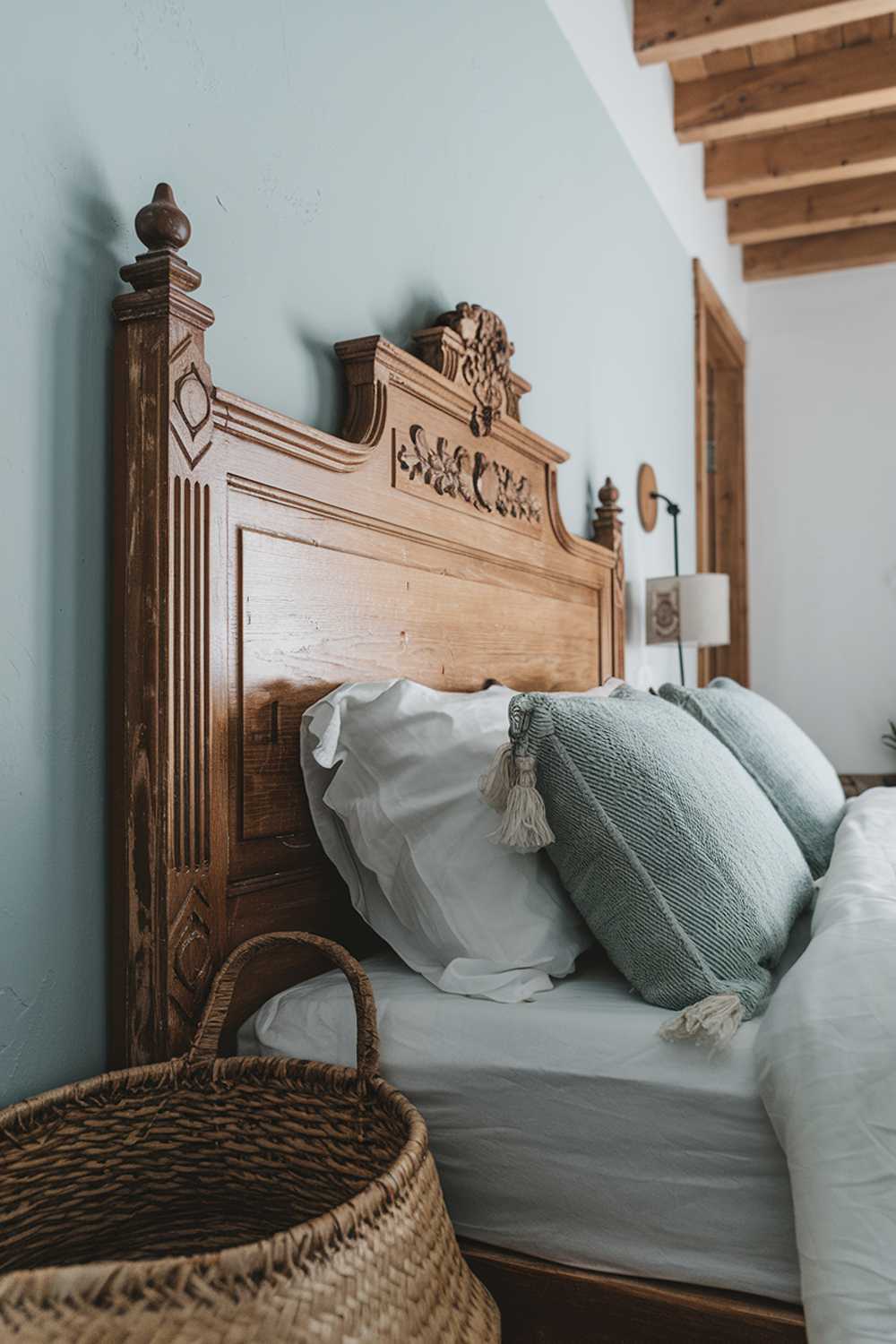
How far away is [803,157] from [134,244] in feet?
11.7

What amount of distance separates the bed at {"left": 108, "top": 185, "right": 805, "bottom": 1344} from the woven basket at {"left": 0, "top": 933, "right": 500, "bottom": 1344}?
80 millimetres

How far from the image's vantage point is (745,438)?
4.86 m

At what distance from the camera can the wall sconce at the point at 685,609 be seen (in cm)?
296

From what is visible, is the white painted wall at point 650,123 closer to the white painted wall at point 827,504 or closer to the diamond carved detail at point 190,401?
the white painted wall at point 827,504

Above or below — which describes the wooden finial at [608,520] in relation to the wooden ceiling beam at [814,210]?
below

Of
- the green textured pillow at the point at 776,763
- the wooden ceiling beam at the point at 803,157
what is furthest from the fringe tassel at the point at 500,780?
the wooden ceiling beam at the point at 803,157

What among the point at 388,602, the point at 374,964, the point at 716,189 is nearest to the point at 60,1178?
the point at 374,964

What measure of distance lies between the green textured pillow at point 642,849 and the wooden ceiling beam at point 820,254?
4.09m

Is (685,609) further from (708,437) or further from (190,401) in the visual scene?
(708,437)

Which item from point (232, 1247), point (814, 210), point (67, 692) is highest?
point (814, 210)

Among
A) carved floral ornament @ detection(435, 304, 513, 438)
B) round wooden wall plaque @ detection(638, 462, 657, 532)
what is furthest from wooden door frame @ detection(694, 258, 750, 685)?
carved floral ornament @ detection(435, 304, 513, 438)

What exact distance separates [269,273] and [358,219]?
0.96 ft

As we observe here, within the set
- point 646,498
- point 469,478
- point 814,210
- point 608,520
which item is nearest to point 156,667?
point 469,478

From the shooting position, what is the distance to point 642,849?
3.76 feet
